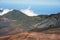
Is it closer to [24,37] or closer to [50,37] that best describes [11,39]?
[24,37]

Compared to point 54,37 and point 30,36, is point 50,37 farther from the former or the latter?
point 30,36

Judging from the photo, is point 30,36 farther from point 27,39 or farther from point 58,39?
point 58,39

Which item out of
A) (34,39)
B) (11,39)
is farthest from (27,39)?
(11,39)

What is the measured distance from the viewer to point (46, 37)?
98438 millimetres

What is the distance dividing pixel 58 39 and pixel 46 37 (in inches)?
214

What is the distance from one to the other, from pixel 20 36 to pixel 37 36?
7.74 metres

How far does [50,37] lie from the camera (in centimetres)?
9919

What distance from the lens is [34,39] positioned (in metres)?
98.7

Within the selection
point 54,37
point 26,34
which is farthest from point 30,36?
point 54,37

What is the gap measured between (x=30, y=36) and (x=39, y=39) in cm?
501

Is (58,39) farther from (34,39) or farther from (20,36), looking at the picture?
(20,36)

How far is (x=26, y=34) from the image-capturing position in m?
104

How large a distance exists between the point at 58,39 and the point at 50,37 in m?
3.60

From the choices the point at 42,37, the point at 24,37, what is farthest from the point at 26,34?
the point at 42,37
